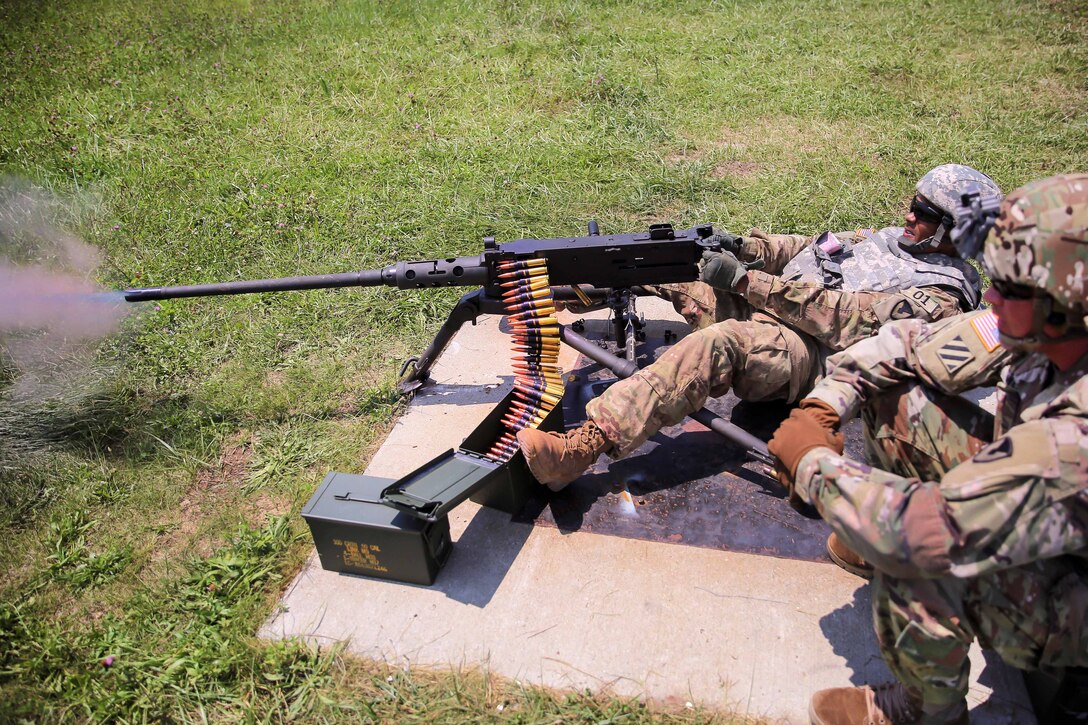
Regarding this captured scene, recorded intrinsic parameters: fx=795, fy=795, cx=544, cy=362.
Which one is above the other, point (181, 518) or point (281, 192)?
point (281, 192)

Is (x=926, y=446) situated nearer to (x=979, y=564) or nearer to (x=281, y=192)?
(x=979, y=564)

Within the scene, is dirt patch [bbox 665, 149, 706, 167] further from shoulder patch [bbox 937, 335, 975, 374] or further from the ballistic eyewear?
shoulder patch [bbox 937, 335, 975, 374]

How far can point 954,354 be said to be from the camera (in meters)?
3.11

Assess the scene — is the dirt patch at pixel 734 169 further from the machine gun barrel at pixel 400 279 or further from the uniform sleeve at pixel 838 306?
the machine gun barrel at pixel 400 279

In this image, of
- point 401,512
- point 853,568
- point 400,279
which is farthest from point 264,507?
point 853,568

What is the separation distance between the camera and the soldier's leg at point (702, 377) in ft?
13.1

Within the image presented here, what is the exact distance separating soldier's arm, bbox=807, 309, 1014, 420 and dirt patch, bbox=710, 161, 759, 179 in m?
4.59

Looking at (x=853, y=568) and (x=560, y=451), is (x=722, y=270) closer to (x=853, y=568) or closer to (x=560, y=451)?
(x=560, y=451)

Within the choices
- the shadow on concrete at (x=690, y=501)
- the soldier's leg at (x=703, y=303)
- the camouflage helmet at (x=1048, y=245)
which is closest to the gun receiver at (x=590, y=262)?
the soldier's leg at (x=703, y=303)

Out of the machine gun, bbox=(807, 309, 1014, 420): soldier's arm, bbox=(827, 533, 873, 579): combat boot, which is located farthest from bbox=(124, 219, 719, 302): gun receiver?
bbox=(827, 533, 873, 579): combat boot

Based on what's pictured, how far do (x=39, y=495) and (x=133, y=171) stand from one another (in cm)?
462

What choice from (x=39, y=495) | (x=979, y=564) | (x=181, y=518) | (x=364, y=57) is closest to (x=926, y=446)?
(x=979, y=564)

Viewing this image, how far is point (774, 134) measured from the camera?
8.34m

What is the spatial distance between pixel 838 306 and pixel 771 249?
2.92 feet
